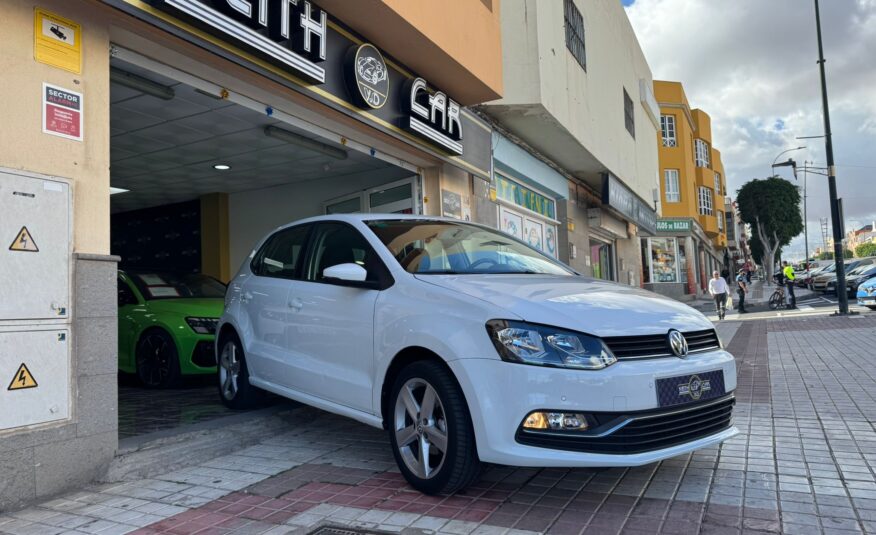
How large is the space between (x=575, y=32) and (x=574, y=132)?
9.47 ft

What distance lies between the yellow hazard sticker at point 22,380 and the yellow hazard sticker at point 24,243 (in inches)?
26.8

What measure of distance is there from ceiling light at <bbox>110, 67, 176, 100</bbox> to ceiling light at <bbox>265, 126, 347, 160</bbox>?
1584mm

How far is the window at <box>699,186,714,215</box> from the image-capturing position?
41469 millimetres

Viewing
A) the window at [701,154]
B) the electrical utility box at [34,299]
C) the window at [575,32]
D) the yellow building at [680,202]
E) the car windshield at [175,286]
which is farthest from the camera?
the window at [701,154]

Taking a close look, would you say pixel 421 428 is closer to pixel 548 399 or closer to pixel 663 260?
pixel 548 399

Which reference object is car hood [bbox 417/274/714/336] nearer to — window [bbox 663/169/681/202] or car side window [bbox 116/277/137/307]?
car side window [bbox 116/277/137/307]

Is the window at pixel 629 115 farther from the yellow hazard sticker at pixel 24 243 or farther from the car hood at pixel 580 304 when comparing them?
the yellow hazard sticker at pixel 24 243

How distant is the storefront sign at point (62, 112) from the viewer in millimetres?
3797

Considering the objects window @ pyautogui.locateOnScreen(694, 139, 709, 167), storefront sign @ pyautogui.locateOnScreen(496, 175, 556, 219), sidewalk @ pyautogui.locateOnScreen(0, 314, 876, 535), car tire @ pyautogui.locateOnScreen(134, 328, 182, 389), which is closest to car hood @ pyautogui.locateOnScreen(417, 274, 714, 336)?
sidewalk @ pyautogui.locateOnScreen(0, 314, 876, 535)

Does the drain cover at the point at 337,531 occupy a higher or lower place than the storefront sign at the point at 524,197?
lower

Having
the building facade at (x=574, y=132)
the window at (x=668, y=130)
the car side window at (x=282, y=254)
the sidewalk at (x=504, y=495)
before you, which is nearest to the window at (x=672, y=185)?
the window at (x=668, y=130)

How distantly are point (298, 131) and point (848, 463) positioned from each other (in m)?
6.69

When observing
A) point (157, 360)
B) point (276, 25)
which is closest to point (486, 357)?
point (276, 25)

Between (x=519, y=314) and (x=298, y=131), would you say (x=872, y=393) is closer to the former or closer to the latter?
(x=519, y=314)
